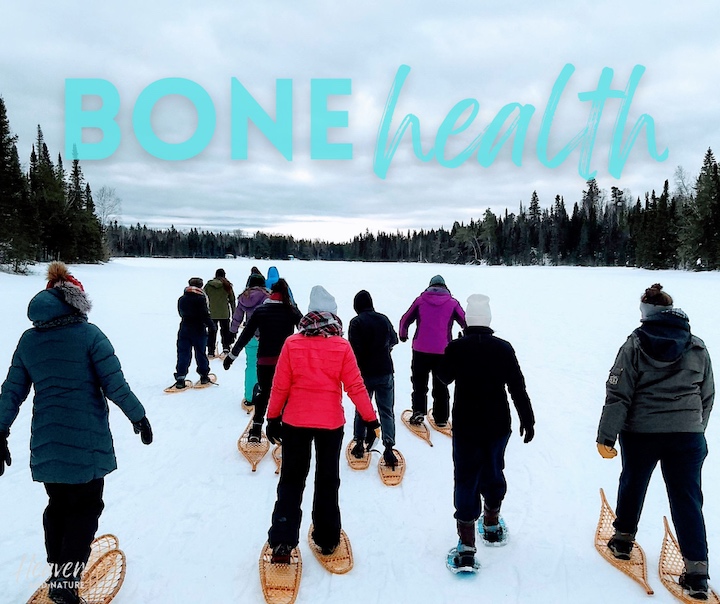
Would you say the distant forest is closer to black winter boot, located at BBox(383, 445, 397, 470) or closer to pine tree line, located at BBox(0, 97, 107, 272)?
pine tree line, located at BBox(0, 97, 107, 272)

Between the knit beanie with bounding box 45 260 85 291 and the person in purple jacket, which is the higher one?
the knit beanie with bounding box 45 260 85 291

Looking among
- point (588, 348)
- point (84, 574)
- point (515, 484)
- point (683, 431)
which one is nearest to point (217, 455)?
point (84, 574)

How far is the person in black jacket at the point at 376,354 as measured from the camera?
4891mm

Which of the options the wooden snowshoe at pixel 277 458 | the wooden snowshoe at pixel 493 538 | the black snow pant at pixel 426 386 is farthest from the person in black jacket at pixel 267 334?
the wooden snowshoe at pixel 493 538

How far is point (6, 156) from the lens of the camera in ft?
87.7

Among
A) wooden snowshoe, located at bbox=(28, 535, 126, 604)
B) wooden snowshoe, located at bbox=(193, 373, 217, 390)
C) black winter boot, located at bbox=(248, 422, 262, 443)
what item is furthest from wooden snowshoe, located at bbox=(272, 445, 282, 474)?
wooden snowshoe, located at bbox=(193, 373, 217, 390)

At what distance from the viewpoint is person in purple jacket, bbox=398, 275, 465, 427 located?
5816mm

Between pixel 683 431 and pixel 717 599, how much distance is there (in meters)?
1.17

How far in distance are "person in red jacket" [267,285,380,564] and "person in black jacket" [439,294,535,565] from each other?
2.73ft

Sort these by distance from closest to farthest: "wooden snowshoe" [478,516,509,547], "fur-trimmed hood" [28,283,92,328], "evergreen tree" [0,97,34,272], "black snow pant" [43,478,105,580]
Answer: "fur-trimmed hood" [28,283,92,328], "black snow pant" [43,478,105,580], "wooden snowshoe" [478,516,509,547], "evergreen tree" [0,97,34,272]

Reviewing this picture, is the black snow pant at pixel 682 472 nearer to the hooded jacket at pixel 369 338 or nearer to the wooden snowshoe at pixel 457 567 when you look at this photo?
the wooden snowshoe at pixel 457 567

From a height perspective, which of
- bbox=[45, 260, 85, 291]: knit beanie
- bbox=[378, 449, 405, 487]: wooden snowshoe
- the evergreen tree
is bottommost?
bbox=[378, 449, 405, 487]: wooden snowshoe

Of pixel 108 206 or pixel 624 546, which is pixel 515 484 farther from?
pixel 108 206

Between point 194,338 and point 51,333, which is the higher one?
point 51,333
